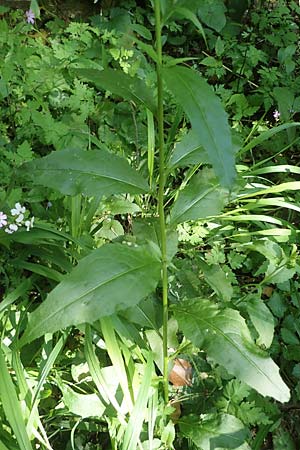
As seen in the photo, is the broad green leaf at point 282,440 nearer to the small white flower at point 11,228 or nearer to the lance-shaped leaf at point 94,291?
the lance-shaped leaf at point 94,291

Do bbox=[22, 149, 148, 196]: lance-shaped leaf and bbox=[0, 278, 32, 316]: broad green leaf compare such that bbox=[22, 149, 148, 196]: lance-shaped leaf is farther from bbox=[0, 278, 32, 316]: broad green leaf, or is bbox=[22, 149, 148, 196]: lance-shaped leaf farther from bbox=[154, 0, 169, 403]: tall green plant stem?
bbox=[0, 278, 32, 316]: broad green leaf

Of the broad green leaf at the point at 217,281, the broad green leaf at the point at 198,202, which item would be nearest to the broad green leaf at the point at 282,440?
the broad green leaf at the point at 217,281

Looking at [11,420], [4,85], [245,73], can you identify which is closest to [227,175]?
[11,420]

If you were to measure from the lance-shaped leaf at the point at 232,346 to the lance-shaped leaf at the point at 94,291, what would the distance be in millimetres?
239

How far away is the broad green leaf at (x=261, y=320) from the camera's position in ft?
5.32

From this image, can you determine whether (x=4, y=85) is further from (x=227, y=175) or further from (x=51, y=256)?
(x=227, y=175)

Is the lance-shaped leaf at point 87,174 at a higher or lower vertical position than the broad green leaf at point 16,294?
higher

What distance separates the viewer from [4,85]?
7.00 ft

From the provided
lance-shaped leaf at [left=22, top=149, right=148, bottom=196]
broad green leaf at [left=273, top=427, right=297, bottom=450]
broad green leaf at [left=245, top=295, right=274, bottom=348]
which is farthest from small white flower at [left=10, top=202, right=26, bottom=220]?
broad green leaf at [left=273, top=427, right=297, bottom=450]

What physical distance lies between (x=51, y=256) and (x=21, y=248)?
0.16 meters

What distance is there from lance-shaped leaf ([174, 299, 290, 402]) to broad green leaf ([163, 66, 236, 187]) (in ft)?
1.75

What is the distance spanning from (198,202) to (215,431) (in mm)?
679

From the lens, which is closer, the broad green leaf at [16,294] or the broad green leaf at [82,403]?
the broad green leaf at [82,403]

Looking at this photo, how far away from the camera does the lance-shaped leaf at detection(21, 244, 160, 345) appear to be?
1.13 m
